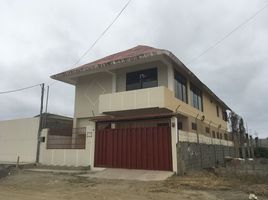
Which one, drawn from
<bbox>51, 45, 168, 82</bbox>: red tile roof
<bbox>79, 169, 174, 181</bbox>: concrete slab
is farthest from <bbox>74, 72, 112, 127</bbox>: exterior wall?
<bbox>79, 169, 174, 181</bbox>: concrete slab

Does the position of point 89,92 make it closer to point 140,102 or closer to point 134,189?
point 140,102

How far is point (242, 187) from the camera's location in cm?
998

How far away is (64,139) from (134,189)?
9.93m

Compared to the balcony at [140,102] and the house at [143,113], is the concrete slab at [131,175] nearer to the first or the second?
the house at [143,113]

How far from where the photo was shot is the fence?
1790 centimetres

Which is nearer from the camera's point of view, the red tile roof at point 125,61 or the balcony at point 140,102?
the balcony at point 140,102

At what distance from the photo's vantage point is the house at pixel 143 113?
13961 mm

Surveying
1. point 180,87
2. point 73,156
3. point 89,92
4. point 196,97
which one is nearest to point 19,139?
point 89,92

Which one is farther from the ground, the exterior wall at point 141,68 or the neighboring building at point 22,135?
the exterior wall at point 141,68

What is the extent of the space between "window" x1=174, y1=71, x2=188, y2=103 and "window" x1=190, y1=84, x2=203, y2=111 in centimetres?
174

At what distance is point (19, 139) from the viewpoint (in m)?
21.0

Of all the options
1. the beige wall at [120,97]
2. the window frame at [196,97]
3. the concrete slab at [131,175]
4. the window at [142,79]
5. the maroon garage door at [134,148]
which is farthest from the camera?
the window frame at [196,97]

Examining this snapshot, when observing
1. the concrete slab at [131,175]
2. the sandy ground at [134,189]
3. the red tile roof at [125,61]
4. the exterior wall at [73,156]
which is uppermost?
the red tile roof at [125,61]

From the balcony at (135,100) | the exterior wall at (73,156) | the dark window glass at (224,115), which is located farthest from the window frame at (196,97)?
the dark window glass at (224,115)
